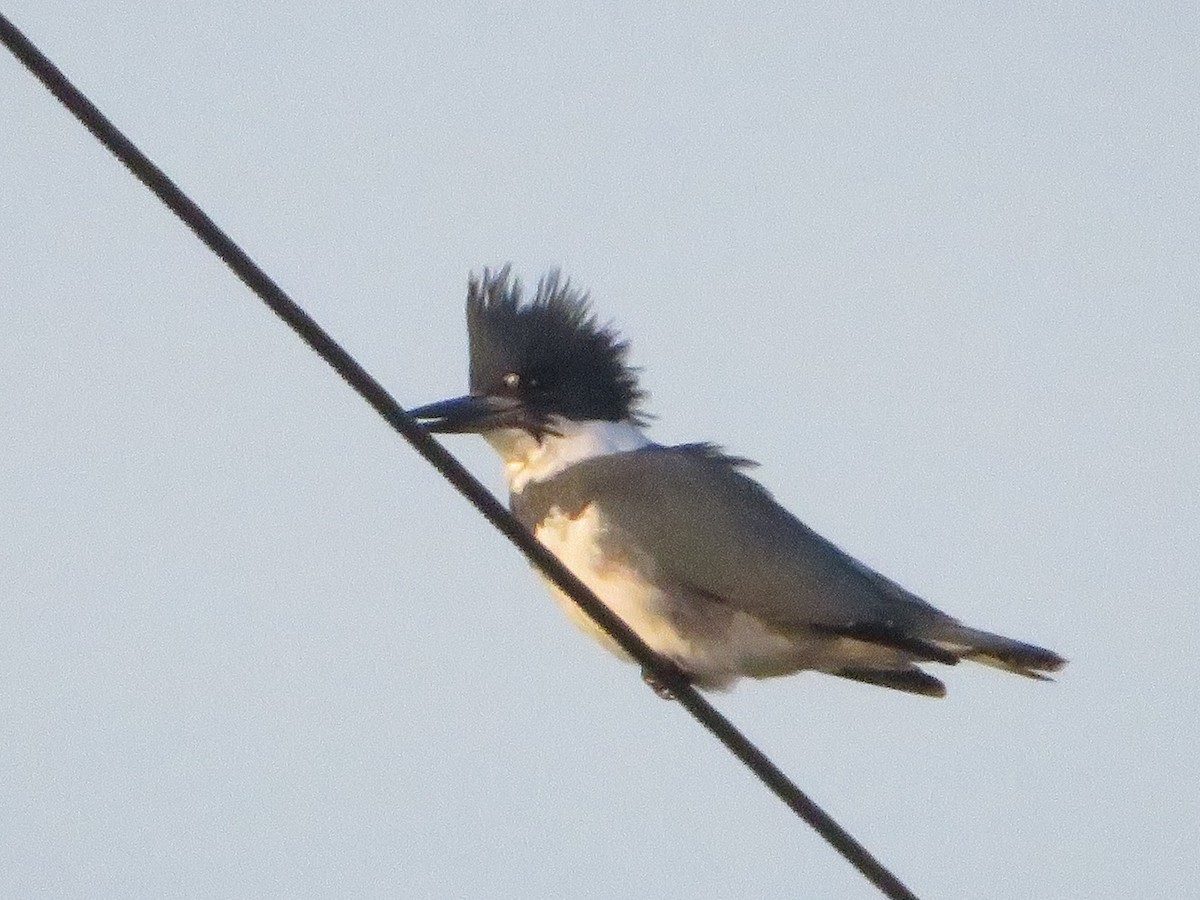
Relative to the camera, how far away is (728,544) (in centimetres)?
493

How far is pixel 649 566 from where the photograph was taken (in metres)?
4.84

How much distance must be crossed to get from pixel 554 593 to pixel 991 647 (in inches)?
42.5

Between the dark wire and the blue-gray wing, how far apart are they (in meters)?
0.87

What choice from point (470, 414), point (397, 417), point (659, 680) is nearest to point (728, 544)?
point (659, 680)

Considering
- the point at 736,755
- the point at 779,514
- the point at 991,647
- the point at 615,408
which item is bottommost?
the point at 736,755

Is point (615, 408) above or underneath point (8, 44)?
above

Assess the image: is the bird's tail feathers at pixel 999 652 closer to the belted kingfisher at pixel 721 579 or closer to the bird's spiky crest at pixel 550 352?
the belted kingfisher at pixel 721 579

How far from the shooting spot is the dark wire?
2738 millimetres

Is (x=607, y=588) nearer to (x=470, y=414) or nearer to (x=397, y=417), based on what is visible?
(x=470, y=414)

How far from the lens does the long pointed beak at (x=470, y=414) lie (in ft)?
18.4

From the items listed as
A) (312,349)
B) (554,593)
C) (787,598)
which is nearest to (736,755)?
(312,349)

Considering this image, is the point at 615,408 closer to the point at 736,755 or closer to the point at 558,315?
the point at 558,315

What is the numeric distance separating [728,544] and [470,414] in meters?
1.02

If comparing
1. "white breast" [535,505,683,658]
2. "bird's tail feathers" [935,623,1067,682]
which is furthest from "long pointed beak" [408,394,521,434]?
"bird's tail feathers" [935,623,1067,682]
